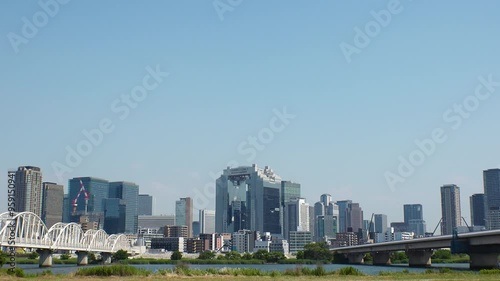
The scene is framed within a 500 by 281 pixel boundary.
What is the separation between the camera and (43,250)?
144 m

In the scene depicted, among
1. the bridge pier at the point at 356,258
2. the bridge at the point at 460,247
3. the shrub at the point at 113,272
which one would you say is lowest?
the bridge pier at the point at 356,258

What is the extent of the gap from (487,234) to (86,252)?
10818 cm

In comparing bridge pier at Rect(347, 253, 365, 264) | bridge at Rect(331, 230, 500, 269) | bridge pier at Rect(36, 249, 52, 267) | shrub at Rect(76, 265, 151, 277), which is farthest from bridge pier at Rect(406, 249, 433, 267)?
shrub at Rect(76, 265, 151, 277)

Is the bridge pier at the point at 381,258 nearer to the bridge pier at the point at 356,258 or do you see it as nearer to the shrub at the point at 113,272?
the bridge pier at the point at 356,258

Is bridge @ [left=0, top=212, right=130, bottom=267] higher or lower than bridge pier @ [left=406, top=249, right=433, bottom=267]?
higher

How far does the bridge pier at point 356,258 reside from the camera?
188 meters

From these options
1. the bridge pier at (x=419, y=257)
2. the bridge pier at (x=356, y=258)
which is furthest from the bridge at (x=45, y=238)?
the bridge pier at (x=419, y=257)

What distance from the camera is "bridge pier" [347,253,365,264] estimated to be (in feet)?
618

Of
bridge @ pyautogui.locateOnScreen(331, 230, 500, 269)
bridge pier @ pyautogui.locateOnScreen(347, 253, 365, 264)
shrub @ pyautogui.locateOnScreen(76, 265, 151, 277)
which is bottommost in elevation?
bridge pier @ pyautogui.locateOnScreen(347, 253, 365, 264)

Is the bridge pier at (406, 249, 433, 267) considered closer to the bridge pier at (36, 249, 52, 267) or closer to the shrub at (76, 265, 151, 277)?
the bridge pier at (36, 249, 52, 267)

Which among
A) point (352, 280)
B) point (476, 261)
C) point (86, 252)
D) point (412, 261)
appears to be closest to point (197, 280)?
point (352, 280)

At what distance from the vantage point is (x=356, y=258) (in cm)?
19012

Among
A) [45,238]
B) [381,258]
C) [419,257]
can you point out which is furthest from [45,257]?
[381,258]

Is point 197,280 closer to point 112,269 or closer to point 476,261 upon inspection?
point 112,269
